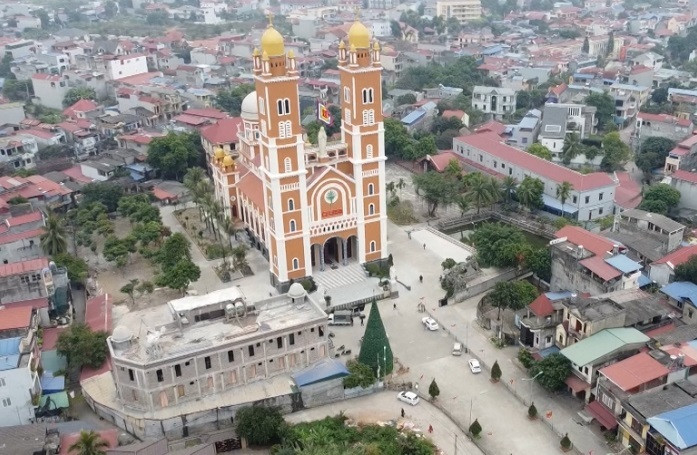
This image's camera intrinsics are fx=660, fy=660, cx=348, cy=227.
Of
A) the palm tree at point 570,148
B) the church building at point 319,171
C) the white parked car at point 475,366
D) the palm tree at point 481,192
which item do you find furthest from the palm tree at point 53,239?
the palm tree at point 570,148

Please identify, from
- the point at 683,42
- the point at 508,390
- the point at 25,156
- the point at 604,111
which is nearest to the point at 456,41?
the point at 683,42

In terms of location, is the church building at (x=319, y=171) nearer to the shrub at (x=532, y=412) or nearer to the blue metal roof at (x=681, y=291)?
the shrub at (x=532, y=412)

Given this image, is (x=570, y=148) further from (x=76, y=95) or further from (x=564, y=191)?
(x=76, y=95)

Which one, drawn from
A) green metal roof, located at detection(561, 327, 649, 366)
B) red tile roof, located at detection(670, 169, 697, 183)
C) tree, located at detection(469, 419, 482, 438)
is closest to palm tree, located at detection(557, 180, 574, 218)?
red tile roof, located at detection(670, 169, 697, 183)

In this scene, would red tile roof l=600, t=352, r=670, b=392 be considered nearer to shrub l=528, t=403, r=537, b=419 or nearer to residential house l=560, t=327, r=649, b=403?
residential house l=560, t=327, r=649, b=403

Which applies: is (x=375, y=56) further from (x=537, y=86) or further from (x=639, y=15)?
(x=639, y=15)

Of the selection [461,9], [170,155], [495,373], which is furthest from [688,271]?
[461,9]
